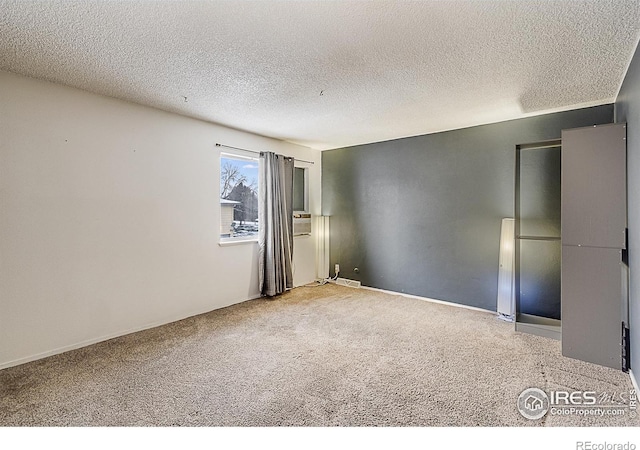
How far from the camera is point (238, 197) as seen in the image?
4.30m

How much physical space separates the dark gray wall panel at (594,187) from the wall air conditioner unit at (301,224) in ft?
11.0

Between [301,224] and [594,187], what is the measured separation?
141 inches

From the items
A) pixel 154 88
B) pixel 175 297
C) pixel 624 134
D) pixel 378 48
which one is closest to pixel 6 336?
pixel 175 297

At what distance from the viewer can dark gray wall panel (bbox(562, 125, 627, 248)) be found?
8.00 ft

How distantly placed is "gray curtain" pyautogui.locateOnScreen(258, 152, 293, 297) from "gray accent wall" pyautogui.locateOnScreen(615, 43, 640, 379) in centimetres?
354

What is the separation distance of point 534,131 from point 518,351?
2.38 m

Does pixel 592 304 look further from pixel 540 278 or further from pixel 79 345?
pixel 79 345

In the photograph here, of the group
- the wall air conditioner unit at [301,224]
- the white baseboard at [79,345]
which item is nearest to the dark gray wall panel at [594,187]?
the wall air conditioner unit at [301,224]

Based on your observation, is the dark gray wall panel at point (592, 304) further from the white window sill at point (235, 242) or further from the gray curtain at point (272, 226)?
the white window sill at point (235, 242)

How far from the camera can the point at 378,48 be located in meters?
2.08

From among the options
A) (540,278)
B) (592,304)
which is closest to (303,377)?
(592,304)

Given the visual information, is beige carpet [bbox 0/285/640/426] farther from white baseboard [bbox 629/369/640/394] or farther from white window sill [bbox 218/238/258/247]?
white window sill [bbox 218/238/258/247]

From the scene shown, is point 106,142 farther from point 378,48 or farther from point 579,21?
point 579,21

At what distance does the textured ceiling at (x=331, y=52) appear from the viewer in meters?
1.70
